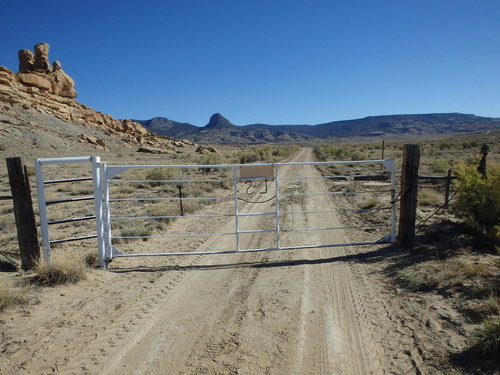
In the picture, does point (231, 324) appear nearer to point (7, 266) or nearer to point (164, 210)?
point (7, 266)

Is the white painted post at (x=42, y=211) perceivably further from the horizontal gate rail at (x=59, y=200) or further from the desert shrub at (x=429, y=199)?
the desert shrub at (x=429, y=199)

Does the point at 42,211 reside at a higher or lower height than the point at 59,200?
lower

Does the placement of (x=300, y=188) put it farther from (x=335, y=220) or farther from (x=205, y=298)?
(x=205, y=298)

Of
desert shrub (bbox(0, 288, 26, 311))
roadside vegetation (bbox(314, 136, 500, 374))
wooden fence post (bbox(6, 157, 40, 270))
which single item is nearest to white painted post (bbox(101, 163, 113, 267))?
wooden fence post (bbox(6, 157, 40, 270))

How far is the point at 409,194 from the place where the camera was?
7.01 meters

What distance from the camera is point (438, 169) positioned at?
20859 millimetres

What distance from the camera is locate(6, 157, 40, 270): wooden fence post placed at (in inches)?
232

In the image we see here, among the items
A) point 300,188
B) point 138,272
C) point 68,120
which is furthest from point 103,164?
point 68,120

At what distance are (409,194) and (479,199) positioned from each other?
4.99ft

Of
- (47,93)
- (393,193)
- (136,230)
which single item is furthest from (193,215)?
(47,93)

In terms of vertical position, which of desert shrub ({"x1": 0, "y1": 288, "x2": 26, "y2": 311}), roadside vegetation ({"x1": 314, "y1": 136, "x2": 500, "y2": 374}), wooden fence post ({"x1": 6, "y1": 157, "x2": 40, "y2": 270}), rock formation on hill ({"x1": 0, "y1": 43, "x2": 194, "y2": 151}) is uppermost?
rock formation on hill ({"x1": 0, "y1": 43, "x2": 194, "y2": 151})

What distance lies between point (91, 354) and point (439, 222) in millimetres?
7929

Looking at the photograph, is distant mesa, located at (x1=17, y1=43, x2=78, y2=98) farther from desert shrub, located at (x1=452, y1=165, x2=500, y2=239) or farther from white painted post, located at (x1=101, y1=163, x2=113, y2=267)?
desert shrub, located at (x1=452, y1=165, x2=500, y2=239)

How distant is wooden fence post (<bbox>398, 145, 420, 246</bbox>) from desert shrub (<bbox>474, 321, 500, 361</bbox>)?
3.57m
